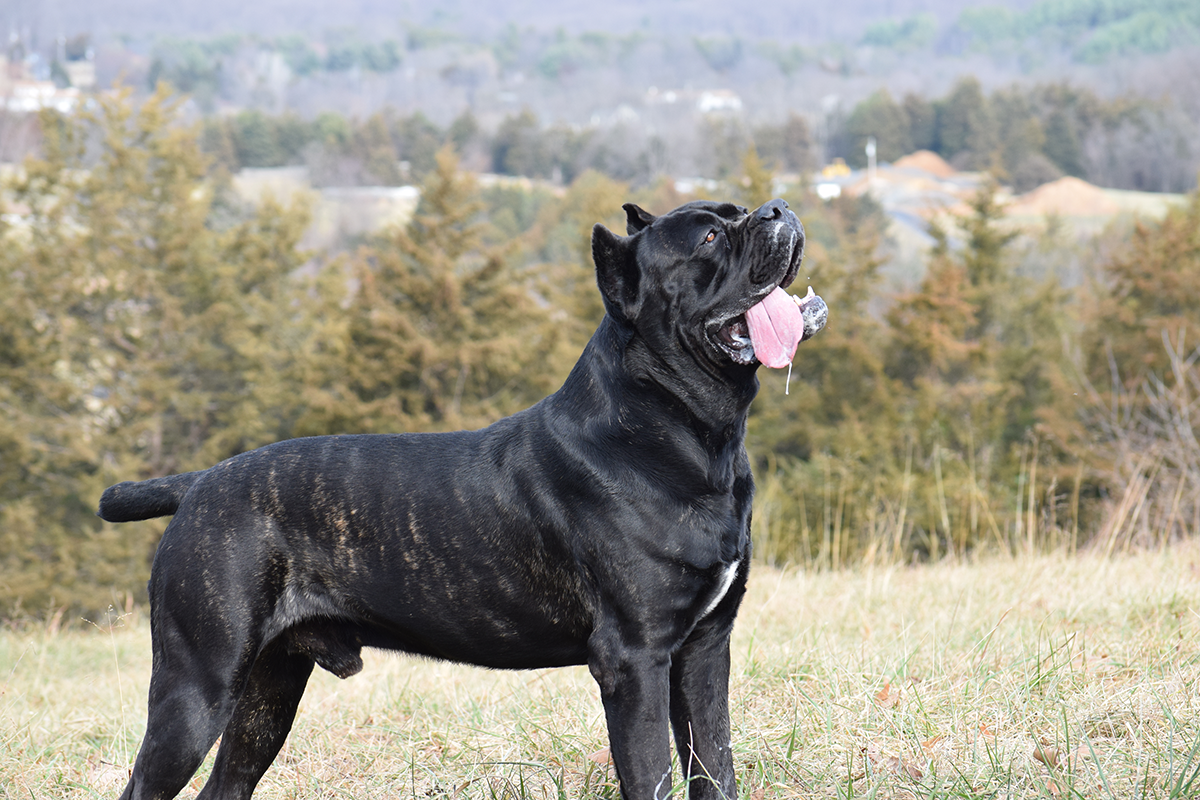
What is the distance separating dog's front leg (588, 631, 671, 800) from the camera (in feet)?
8.96

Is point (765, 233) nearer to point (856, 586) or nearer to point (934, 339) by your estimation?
point (856, 586)

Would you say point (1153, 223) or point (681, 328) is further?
point (1153, 223)

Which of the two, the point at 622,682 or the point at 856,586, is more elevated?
the point at 622,682

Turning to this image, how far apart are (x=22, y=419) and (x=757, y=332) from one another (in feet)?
87.7

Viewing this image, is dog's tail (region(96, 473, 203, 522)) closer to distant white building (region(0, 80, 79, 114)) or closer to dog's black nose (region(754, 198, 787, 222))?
dog's black nose (region(754, 198, 787, 222))

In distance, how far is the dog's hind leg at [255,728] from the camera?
3.37 m

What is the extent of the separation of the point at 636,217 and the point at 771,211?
0.54 meters

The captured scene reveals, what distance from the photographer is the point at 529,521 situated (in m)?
2.99

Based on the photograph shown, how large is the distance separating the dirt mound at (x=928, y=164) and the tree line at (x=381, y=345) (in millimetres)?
83477

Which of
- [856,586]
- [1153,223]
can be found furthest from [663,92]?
[856,586]

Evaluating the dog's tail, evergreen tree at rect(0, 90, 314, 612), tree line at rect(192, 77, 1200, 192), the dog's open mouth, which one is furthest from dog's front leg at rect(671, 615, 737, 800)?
tree line at rect(192, 77, 1200, 192)

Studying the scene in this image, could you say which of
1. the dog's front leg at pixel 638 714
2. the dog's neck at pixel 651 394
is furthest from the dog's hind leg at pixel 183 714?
the dog's neck at pixel 651 394

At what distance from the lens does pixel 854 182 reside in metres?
104

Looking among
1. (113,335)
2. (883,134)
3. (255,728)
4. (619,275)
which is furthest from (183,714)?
(883,134)
